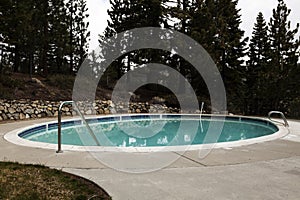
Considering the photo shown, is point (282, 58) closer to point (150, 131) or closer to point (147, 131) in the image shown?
point (150, 131)

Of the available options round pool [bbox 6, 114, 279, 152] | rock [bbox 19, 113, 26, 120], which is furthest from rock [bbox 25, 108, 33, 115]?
round pool [bbox 6, 114, 279, 152]

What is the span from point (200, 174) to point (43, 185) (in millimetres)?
1956

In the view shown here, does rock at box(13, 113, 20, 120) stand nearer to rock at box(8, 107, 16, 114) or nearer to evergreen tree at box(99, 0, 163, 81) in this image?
rock at box(8, 107, 16, 114)

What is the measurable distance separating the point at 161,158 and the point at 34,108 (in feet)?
28.2

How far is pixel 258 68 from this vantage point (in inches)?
663

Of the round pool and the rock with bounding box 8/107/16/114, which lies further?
the rock with bounding box 8/107/16/114

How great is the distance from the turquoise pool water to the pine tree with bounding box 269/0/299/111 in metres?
2.75

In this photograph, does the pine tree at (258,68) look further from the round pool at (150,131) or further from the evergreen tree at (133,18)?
the evergreen tree at (133,18)

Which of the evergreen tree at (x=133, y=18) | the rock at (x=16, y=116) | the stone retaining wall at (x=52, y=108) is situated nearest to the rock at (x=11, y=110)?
the stone retaining wall at (x=52, y=108)

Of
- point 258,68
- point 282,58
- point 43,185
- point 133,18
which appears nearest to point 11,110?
point 43,185

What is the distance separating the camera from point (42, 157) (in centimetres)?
429

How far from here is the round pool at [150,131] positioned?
308 inches

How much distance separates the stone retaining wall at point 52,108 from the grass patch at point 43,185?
24.8 feet

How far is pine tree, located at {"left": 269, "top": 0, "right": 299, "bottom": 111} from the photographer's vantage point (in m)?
13.2
